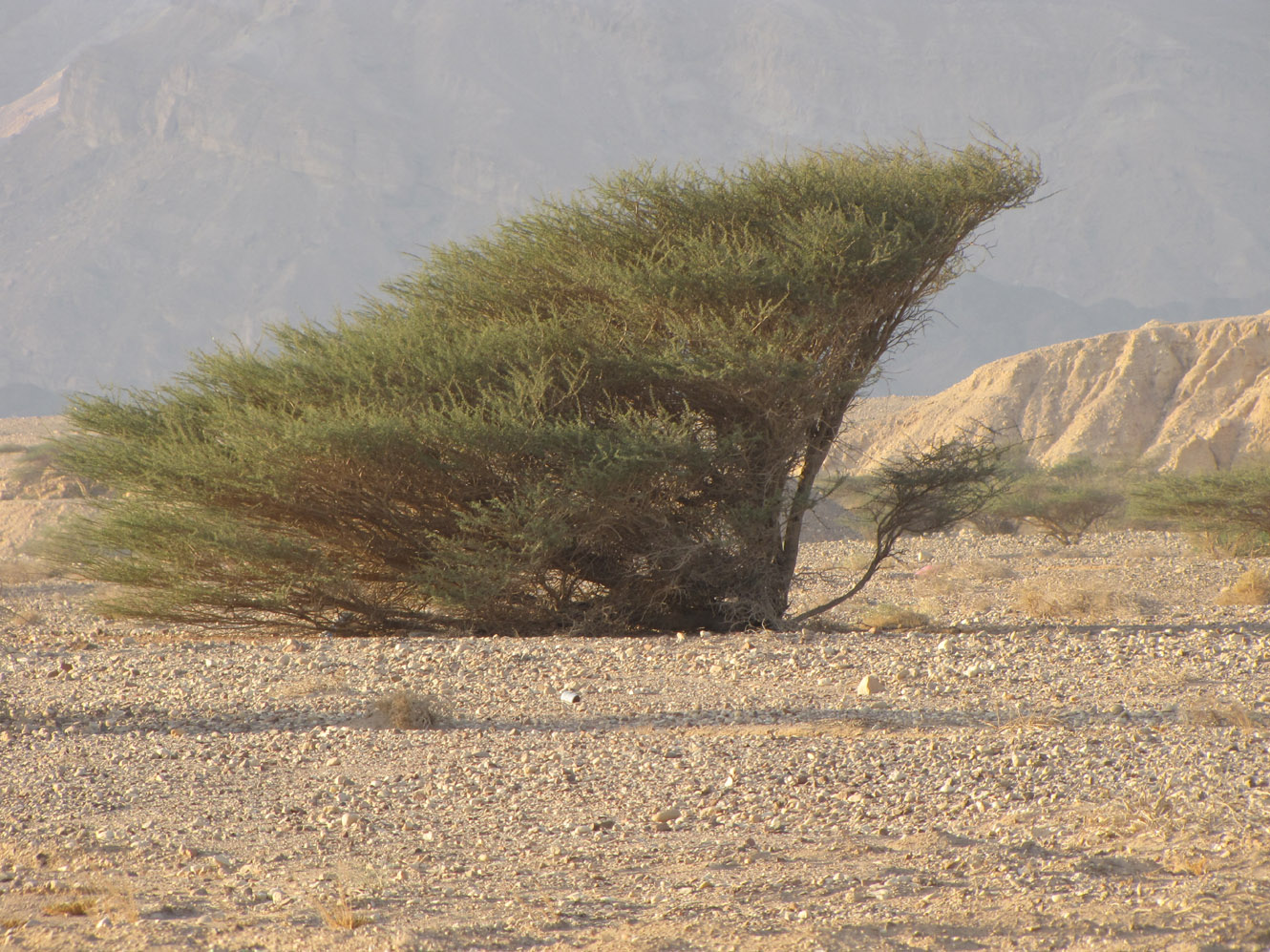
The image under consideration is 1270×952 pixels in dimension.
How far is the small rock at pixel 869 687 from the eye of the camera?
24.0ft

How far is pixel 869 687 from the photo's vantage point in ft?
24.2

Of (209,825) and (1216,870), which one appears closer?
(1216,870)

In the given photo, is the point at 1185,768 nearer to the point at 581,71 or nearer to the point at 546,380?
the point at 546,380

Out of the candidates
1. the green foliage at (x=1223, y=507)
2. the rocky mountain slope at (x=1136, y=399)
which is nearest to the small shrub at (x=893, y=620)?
the green foliage at (x=1223, y=507)

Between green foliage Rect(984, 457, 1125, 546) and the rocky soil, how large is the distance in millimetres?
19250

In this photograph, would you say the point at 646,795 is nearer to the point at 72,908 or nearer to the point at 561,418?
the point at 72,908

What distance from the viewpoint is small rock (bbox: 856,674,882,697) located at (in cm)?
732

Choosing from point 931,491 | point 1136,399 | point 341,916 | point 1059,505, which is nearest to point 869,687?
point 931,491

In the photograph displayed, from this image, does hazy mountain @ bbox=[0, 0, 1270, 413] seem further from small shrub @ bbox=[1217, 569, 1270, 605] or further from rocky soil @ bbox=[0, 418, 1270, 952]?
rocky soil @ bbox=[0, 418, 1270, 952]

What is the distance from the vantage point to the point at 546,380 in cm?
967

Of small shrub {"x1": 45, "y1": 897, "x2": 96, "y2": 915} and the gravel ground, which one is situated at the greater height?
the gravel ground

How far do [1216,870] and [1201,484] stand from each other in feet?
66.9

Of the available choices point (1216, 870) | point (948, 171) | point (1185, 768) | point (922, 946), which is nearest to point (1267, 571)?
point (948, 171)

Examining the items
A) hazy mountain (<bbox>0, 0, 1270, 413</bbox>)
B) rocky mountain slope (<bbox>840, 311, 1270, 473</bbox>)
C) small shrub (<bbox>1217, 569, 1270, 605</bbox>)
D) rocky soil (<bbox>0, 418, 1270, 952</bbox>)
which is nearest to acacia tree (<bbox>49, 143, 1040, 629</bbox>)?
rocky soil (<bbox>0, 418, 1270, 952</bbox>)
